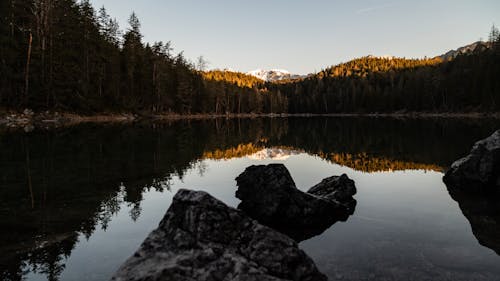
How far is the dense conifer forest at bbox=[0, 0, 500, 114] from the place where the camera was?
52.8 meters

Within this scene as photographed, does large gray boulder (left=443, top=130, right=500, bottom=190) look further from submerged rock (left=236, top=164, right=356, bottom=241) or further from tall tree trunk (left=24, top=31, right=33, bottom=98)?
tall tree trunk (left=24, top=31, right=33, bottom=98)

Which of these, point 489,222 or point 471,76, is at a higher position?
point 471,76

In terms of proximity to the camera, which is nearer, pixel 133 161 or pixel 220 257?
pixel 220 257

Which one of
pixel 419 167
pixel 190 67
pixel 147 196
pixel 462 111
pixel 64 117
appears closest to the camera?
pixel 147 196

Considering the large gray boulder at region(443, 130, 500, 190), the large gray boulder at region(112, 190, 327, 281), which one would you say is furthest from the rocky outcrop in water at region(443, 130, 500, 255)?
the large gray boulder at region(112, 190, 327, 281)

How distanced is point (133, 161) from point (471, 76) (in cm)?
12518

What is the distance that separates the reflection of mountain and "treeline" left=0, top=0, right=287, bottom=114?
191ft

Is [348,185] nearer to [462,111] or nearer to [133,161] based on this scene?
[133,161]

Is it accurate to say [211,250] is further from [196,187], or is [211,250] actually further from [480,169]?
[480,169]

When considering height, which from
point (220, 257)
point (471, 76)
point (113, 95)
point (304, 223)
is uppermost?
point (471, 76)

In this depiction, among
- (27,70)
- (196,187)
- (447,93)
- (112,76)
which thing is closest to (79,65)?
(112,76)

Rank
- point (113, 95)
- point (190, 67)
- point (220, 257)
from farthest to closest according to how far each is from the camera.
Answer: point (190, 67)
point (113, 95)
point (220, 257)

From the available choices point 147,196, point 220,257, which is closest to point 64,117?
point 147,196

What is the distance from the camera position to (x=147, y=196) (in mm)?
11438
